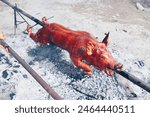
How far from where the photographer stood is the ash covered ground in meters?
9.04

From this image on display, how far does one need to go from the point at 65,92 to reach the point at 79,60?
45.0 inches

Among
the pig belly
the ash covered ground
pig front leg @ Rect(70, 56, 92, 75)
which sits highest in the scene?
the pig belly

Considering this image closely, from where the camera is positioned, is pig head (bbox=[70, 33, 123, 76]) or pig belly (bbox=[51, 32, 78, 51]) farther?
pig belly (bbox=[51, 32, 78, 51])

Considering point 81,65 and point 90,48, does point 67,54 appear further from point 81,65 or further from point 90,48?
point 90,48

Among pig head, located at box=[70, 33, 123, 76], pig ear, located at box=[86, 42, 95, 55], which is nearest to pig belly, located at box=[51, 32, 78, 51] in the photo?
pig head, located at box=[70, 33, 123, 76]

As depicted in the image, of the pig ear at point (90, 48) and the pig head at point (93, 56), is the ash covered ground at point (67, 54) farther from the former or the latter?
the pig ear at point (90, 48)

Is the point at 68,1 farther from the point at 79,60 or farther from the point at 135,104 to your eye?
the point at 135,104

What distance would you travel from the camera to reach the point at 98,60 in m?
8.38

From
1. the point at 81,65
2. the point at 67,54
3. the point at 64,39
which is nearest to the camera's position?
the point at 81,65

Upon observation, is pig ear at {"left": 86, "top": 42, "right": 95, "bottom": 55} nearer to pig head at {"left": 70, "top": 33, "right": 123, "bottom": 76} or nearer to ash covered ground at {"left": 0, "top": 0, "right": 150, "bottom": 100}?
pig head at {"left": 70, "top": 33, "right": 123, "bottom": 76}

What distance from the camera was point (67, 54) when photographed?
414 inches

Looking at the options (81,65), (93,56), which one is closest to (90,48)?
(93,56)

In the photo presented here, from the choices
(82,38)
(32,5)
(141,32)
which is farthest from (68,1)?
(82,38)

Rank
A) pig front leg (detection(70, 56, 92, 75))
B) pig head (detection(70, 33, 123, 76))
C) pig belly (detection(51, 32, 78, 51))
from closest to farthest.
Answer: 1. pig head (detection(70, 33, 123, 76))
2. pig front leg (detection(70, 56, 92, 75))
3. pig belly (detection(51, 32, 78, 51))
